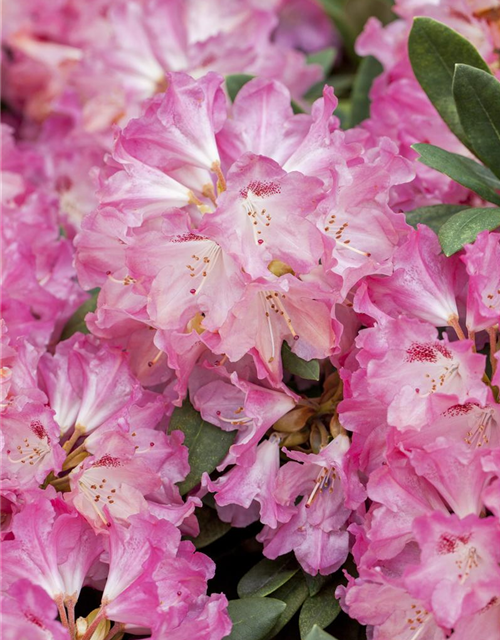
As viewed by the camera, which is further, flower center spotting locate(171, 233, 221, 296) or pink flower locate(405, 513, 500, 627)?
flower center spotting locate(171, 233, 221, 296)

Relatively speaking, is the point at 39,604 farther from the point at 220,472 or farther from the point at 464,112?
the point at 464,112

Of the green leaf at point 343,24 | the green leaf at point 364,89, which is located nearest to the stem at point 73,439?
the green leaf at point 364,89

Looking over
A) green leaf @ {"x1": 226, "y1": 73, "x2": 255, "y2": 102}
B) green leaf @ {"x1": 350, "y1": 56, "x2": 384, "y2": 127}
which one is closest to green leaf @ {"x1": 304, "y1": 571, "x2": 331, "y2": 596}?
green leaf @ {"x1": 226, "y1": 73, "x2": 255, "y2": 102}

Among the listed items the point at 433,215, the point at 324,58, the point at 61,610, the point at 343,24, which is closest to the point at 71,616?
the point at 61,610

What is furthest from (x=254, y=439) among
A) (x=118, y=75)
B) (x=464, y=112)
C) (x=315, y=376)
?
(x=118, y=75)

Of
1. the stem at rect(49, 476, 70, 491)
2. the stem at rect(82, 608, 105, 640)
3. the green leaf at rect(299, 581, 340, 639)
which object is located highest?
the stem at rect(49, 476, 70, 491)

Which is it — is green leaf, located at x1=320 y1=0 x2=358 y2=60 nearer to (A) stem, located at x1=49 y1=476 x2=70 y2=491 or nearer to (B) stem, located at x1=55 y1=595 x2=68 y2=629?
(A) stem, located at x1=49 y1=476 x2=70 y2=491
